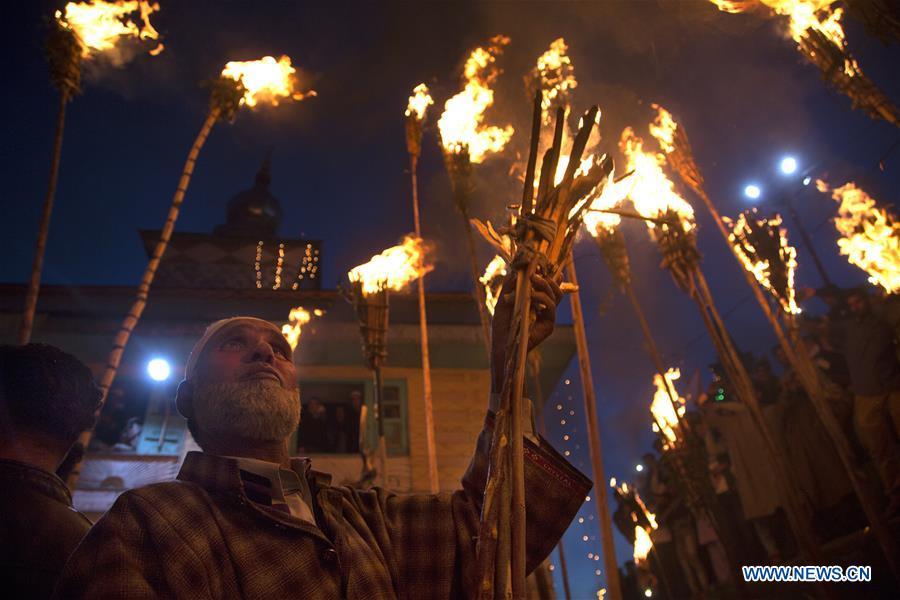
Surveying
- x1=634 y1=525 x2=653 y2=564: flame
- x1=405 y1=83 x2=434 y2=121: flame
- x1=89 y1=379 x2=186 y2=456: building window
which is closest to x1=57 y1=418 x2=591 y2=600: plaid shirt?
x1=405 y1=83 x2=434 y2=121: flame

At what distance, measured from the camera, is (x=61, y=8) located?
16.8 ft

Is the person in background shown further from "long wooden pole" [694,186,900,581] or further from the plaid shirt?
the plaid shirt

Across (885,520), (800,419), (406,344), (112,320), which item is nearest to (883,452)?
(885,520)

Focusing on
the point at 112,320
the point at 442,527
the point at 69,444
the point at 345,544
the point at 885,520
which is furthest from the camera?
the point at 112,320

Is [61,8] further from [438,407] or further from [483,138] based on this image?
[438,407]

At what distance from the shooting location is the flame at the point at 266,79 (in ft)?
19.1

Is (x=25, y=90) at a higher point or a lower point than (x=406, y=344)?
higher

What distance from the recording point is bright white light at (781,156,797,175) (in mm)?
14414

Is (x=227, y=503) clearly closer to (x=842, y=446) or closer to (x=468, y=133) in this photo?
(x=842, y=446)

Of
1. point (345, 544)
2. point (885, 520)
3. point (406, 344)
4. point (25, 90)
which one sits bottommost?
point (345, 544)

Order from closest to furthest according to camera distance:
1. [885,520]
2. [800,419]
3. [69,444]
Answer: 1. [69,444]
2. [885,520]
3. [800,419]

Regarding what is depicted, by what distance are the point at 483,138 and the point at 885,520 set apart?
565 cm

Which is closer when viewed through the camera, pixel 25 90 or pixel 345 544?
pixel 345 544

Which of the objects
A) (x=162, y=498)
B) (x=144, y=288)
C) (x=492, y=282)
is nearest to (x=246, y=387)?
(x=162, y=498)
